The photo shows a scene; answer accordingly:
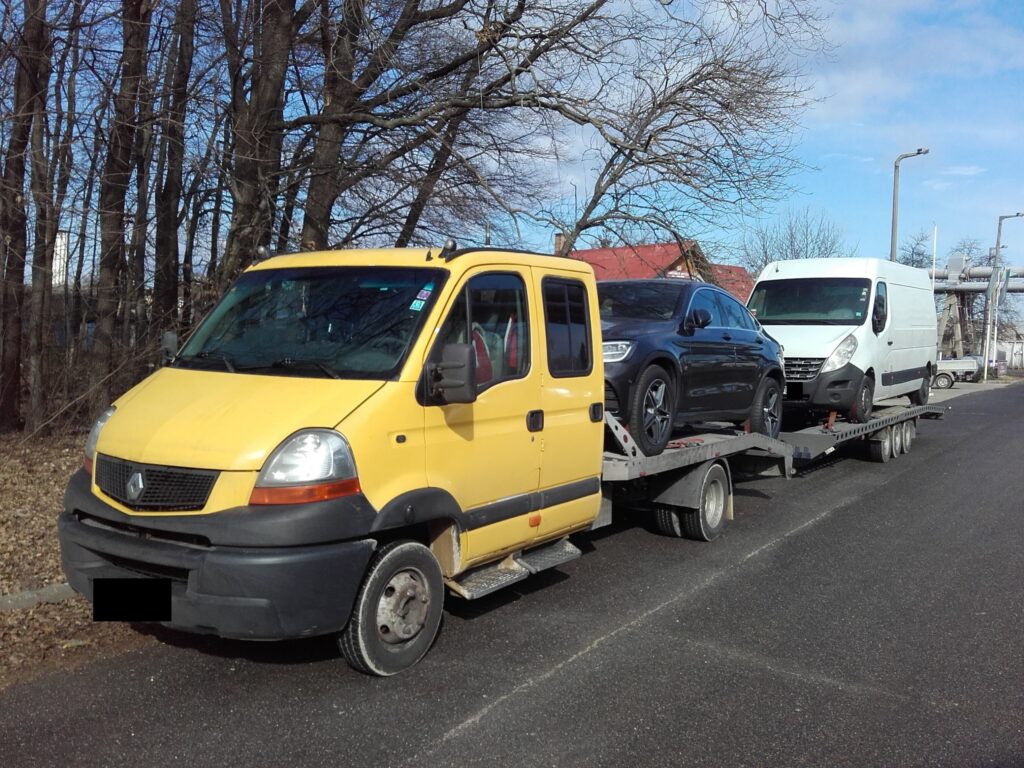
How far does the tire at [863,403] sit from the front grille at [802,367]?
670 mm

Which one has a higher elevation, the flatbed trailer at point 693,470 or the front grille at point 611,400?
the front grille at point 611,400

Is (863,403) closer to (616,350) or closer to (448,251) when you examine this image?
(616,350)

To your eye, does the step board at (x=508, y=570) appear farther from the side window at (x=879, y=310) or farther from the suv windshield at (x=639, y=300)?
the side window at (x=879, y=310)

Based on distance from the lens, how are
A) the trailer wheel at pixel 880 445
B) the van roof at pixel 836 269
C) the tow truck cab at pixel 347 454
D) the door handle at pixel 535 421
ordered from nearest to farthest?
the tow truck cab at pixel 347 454 < the door handle at pixel 535 421 < the van roof at pixel 836 269 < the trailer wheel at pixel 880 445

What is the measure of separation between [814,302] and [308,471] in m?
9.67

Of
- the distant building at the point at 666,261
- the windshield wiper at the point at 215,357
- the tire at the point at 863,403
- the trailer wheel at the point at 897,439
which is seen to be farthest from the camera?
the distant building at the point at 666,261

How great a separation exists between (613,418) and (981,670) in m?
2.90

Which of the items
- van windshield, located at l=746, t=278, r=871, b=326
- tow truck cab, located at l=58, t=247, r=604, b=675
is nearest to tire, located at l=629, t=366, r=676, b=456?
tow truck cab, located at l=58, t=247, r=604, b=675

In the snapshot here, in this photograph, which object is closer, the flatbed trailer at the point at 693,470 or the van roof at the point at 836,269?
the flatbed trailer at the point at 693,470

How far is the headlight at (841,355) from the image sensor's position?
11.0m

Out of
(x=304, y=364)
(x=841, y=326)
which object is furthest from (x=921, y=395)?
(x=304, y=364)

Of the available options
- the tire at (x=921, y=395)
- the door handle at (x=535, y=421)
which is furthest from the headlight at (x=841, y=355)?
the door handle at (x=535, y=421)

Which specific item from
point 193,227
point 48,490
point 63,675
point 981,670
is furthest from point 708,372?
point 193,227

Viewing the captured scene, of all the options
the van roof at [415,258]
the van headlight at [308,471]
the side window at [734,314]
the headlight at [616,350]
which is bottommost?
the van headlight at [308,471]
